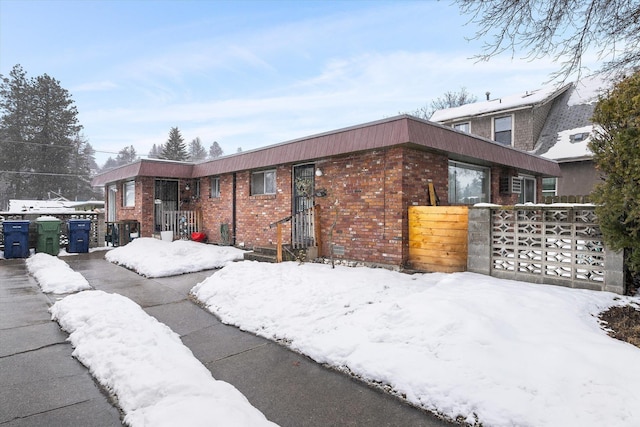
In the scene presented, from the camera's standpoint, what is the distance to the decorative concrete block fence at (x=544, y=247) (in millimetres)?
4535

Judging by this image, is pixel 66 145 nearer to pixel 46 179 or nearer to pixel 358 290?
pixel 46 179

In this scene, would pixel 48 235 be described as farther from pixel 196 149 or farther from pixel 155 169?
pixel 196 149

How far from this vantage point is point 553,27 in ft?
14.2

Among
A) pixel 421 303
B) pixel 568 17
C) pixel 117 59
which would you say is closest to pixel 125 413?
pixel 421 303

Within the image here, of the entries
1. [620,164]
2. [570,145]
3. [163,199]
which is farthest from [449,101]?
[620,164]

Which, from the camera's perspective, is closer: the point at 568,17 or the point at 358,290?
the point at 568,17

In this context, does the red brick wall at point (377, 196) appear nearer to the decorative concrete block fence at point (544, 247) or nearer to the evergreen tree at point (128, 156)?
the decorative concrete block fence at point (544, 247)

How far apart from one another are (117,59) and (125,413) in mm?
20009

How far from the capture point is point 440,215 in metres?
6.31

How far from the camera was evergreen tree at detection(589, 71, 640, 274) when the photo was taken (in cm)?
363

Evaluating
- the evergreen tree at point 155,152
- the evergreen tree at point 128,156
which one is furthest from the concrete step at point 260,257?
the evergreen tree at point 128,156

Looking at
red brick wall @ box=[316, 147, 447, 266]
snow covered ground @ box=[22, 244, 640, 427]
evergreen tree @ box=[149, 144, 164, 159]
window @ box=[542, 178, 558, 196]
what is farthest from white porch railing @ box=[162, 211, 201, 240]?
evergreen tree @ box=[149, 144, 164, 159]

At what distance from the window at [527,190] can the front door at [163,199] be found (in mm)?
13953

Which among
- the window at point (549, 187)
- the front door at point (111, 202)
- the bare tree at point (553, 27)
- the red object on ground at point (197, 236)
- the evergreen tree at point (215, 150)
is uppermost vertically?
the evergreen tree at point (215, 150)
